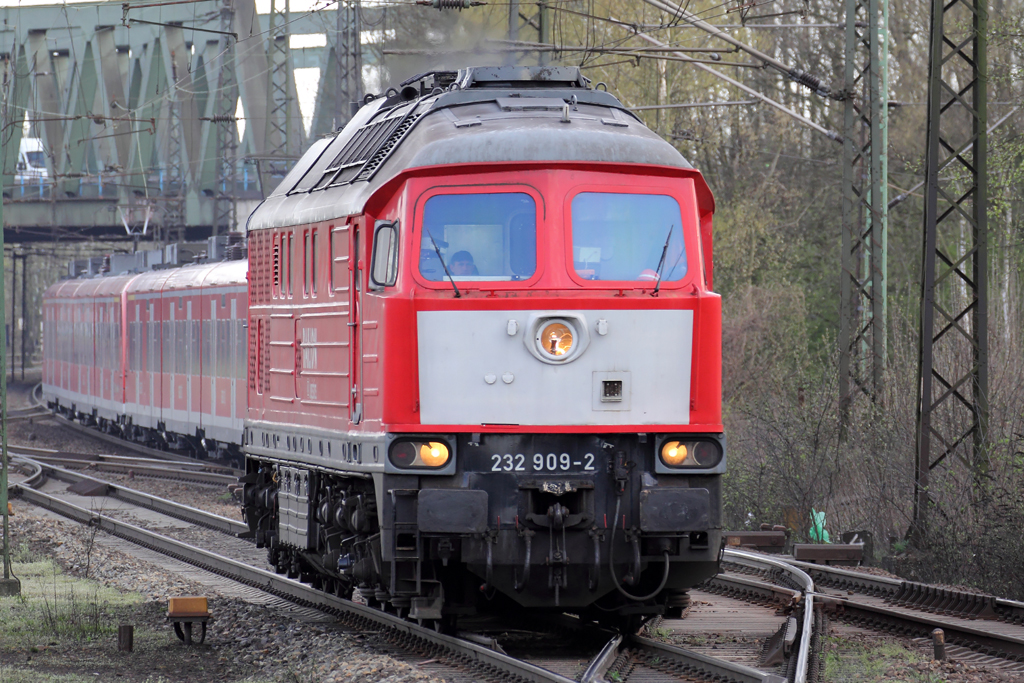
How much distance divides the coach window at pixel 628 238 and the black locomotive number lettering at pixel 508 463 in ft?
3.97

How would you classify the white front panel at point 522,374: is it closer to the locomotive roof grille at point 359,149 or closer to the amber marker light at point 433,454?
the amber marker light at point 433,454

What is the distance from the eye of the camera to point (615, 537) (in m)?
8.93

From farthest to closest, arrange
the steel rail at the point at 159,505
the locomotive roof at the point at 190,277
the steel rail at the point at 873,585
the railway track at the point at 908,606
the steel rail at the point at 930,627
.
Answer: the locomotive roof at the point at 190,277
the steel rail at the point at 159,505
the steel rail at the point at 873,585
the railway track at the point at 908,606
the steel rail at the point at 930,627

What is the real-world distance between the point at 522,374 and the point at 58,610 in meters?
5.37

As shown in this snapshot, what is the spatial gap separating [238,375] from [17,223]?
30.0 meters

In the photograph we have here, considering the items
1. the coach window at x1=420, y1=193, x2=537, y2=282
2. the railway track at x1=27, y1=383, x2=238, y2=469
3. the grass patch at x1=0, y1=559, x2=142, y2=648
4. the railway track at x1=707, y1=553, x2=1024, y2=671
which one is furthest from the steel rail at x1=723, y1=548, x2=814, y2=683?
the railway track at x1=27, y1=383, x2=238, y2=469

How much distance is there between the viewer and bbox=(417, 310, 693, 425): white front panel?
29.1ft

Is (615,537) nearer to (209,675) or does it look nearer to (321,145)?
(209,675)

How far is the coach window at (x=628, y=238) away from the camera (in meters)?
9.02

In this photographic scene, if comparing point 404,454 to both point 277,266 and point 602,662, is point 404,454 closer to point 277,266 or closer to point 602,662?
point 602,662

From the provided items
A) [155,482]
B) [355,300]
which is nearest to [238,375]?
[155,482]

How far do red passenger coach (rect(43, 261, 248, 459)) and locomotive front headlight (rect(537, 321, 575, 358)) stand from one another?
12943mm

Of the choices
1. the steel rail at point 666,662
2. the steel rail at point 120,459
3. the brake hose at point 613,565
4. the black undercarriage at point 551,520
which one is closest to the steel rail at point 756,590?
the steel rail at point 666,662

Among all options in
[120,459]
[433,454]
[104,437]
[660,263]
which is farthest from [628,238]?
[104,437]
